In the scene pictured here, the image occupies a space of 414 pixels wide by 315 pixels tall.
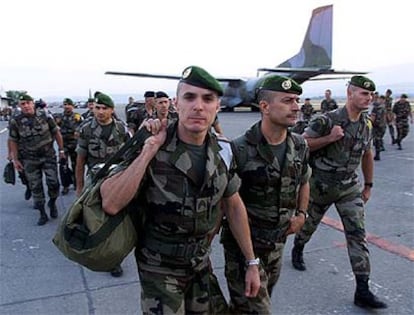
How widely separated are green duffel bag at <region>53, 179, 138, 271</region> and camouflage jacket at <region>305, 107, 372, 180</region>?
85.7 inches

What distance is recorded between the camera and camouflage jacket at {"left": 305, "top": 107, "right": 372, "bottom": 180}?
3463mm

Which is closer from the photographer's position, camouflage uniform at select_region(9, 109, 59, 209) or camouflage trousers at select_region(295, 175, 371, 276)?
camouflage trousers at select_region(295, 175, 371, 276)

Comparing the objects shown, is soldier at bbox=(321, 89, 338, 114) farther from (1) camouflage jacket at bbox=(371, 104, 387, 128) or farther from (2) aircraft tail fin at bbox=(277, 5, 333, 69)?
(2) aircraft tail fin at bbox=(277, 5, 333, 69)

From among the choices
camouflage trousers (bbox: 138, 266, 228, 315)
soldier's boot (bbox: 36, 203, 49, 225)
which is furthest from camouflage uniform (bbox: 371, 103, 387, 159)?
camouflage trousers (bbox: 138, 266, 228, 315)

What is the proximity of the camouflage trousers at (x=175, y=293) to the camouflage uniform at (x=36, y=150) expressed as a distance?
13.6 ft

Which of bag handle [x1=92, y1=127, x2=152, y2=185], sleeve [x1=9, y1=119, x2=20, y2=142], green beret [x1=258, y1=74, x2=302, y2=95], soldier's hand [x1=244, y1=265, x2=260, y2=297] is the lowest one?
soldier's hand [x1=244, y1=265, x2=260, y2=297]

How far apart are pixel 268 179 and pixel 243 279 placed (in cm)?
62

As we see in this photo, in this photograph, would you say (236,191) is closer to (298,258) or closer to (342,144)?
(342,144)

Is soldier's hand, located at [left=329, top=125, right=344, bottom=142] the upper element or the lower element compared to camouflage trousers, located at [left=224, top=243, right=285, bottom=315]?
upper

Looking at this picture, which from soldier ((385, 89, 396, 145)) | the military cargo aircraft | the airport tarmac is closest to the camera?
the airport tarmac

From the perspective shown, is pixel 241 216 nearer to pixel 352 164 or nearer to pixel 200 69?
pixel 200 69

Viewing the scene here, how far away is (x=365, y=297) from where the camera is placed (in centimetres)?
319

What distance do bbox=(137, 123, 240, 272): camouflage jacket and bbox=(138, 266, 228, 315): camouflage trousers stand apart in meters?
0.07

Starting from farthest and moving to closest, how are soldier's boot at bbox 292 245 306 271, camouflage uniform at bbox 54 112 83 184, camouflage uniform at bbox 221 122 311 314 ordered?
1. camouflage uniform at bbox 54 112 83 184
2. soldier's boot at bbox 292 245 306 271
3. camouflage uniform at bbox 221 122 311 314
